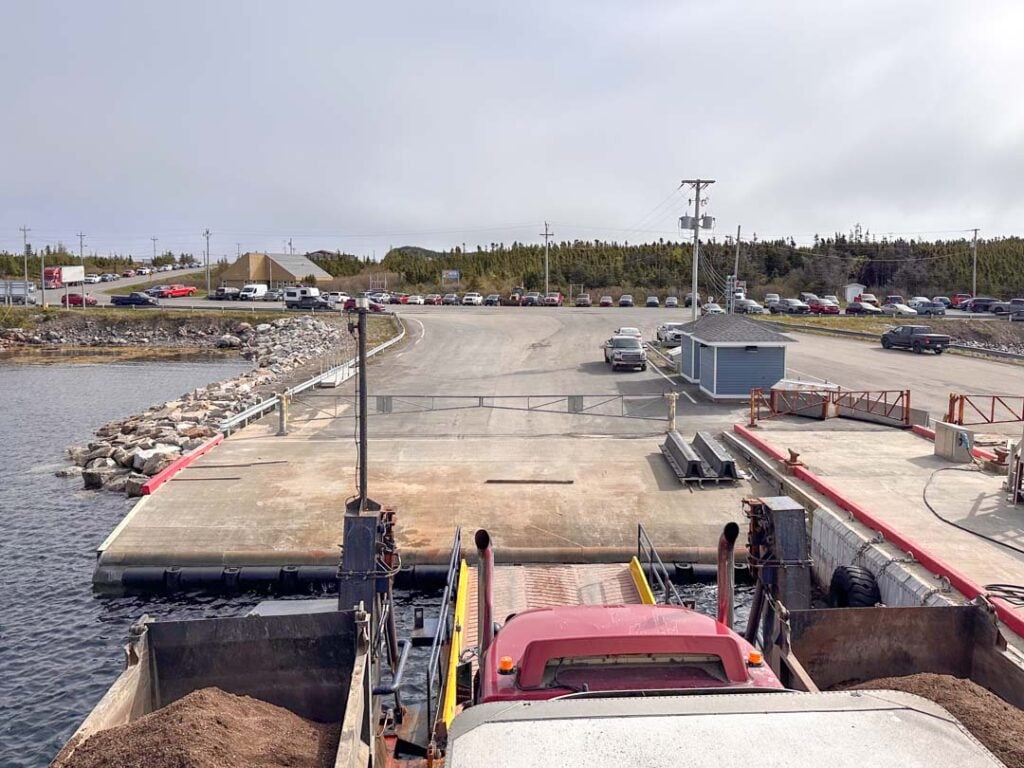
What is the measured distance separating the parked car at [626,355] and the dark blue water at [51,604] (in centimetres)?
2212

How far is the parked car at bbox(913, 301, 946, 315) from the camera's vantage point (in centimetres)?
7331

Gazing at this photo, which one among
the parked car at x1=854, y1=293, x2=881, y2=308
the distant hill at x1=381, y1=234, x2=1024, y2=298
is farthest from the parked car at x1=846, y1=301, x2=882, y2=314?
the distant hill at x1=381, y1=234, x2=1024, y2=298

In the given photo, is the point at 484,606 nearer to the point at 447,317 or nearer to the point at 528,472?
the point at 528,472

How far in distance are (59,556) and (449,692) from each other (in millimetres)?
13837

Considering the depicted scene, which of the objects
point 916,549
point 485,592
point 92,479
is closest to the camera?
point 485,592

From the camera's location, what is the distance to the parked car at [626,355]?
38.9 meters

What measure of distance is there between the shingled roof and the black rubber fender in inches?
703

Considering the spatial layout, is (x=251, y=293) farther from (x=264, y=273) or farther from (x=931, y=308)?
(x=931, y=308)

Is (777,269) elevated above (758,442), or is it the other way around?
(777,269)

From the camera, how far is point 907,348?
155 feet

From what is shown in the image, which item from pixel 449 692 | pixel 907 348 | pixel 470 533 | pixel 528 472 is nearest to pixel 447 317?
pixel 907 348

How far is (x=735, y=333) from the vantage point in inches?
1261

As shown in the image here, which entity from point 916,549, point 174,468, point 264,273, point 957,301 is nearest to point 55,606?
point 174,468

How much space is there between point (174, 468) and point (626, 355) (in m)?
22.6
